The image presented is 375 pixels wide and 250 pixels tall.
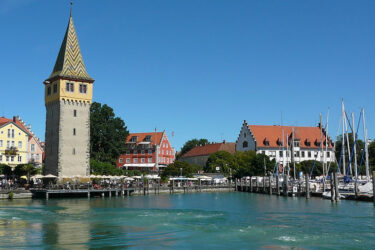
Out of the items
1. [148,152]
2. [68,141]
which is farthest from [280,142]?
[68,141]

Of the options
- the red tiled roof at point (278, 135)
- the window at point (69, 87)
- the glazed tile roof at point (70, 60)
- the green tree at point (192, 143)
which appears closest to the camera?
the window at point (69, 87)

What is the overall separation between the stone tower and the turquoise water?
24253 millimetres

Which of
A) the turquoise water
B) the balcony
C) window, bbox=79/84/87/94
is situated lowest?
the turquoise water

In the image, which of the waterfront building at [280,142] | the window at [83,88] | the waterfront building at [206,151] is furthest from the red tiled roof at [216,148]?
the window at [83,88]

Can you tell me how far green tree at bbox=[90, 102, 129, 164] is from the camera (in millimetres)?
84812

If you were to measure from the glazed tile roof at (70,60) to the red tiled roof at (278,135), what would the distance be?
44359 millimetres

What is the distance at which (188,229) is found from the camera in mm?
29484

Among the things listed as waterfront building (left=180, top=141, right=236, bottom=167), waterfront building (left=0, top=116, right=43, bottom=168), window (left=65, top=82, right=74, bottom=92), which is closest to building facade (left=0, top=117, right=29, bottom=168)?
waterfront building (left=0, top=116, right=43, bottom=168)

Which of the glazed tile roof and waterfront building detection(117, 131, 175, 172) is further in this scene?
waterfront building detection(117, 131, 175, 172)

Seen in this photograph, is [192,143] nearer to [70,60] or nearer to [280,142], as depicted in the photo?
[280,142]

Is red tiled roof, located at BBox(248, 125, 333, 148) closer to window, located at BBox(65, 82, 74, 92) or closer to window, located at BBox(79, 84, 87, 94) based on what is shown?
window, located at BBox(79, 84, 87, 94)

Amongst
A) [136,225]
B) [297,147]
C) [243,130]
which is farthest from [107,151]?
[136,225]

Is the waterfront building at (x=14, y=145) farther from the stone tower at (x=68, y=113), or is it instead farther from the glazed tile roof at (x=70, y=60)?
the glazed tile roof at (x=70, y=60)

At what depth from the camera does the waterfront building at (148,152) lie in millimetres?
109037
